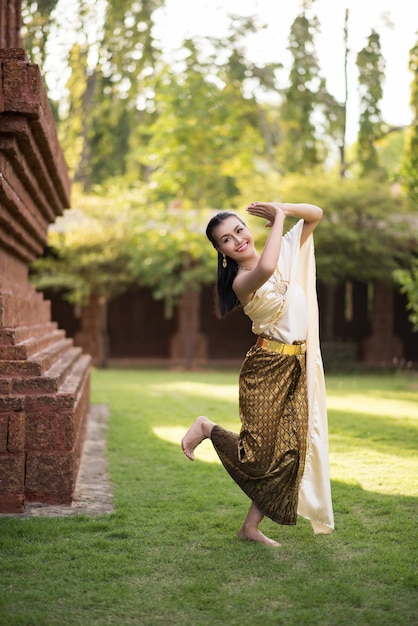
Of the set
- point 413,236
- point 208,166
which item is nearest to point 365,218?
point 413,236

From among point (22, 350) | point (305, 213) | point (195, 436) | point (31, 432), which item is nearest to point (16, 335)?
point (22, 350)

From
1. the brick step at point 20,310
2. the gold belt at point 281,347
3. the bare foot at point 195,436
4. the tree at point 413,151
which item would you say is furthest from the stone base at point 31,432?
the tree at point 413,151

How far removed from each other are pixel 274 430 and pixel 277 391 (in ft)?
0.63

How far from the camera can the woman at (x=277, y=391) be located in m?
3.91

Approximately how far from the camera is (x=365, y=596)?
3.16 m

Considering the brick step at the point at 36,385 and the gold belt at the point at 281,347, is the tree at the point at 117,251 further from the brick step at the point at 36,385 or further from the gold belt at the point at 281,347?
the gold belt at the point at 281,347

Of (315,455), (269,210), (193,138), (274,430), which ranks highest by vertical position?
(193,138)

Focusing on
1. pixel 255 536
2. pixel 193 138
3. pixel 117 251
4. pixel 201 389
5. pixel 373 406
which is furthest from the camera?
pixel 193 138

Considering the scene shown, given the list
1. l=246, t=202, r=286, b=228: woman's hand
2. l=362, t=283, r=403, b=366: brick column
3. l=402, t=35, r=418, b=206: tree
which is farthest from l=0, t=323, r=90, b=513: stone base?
l=362, t=283, r=403, b=366: brick column

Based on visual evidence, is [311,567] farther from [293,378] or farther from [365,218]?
[365,218]

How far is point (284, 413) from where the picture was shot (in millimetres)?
3979

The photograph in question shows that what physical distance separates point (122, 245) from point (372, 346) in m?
6.88

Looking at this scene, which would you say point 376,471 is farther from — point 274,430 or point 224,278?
point 224,278

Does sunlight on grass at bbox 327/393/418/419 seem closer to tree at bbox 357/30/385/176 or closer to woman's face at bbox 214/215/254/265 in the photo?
woman's face at bbox 214/215/254/265
